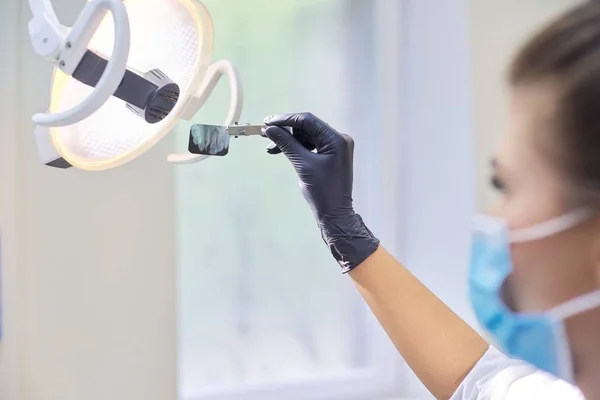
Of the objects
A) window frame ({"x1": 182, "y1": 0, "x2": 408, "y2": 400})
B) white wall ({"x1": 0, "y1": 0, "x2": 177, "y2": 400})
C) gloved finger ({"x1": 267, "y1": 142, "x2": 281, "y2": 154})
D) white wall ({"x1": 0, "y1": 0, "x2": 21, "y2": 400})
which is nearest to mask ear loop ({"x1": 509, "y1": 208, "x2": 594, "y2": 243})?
gloved finger ({"x1": 267, "y1": 142, "x2": 281, "y2": 154})

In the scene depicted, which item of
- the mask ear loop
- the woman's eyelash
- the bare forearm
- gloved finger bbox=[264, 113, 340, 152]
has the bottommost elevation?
the bare forearm

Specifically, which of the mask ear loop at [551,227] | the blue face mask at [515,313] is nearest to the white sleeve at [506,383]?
the blue face mask at [515,313]

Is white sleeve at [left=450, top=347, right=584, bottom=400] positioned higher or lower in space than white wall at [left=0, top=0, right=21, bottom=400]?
lower

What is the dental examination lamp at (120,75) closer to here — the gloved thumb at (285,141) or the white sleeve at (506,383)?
the gloved thumb at (285,141)

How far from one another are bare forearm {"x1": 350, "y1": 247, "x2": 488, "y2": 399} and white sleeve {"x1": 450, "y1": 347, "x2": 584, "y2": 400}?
2 centimetres

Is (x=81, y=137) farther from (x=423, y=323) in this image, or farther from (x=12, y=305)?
Result: (x=423, y=323)

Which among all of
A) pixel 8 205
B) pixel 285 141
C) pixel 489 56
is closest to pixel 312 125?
pixel 285 141

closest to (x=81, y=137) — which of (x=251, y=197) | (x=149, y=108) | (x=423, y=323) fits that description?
(x=149, y=108)

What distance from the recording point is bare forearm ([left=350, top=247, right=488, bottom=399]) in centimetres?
103

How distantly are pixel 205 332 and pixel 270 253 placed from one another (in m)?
0.30

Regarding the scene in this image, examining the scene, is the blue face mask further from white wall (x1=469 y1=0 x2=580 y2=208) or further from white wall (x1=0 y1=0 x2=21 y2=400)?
white wall (x1=0 y1=0 x2=21 y2=400)

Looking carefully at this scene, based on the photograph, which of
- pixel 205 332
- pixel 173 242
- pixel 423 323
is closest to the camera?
pixel 423 323

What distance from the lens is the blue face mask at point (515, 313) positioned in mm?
663

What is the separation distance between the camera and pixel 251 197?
1644mm
